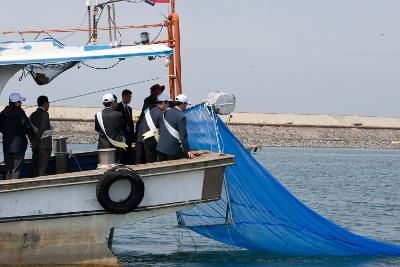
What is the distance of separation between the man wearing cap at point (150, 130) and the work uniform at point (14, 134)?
147 centimetres

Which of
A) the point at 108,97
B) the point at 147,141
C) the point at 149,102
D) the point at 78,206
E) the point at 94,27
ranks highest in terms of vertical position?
the point at 94,27

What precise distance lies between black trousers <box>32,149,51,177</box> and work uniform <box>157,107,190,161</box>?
55.8 inches

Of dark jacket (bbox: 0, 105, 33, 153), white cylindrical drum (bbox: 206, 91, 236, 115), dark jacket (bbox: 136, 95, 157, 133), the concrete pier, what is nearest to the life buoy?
dark jacket (bbox: 0, 105, 33, 153)

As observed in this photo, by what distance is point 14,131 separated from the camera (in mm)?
A: 12438

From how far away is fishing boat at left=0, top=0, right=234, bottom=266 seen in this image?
1171cm

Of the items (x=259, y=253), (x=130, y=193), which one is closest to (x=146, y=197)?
(x=130, y=193)

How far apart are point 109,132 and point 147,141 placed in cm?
55

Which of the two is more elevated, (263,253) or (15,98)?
(15,98)

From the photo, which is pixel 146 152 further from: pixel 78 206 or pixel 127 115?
pixel 78 206

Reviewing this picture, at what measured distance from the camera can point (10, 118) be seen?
12.4 metres

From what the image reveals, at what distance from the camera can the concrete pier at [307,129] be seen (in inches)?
4090

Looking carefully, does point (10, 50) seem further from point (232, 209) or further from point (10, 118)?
point (232, 209)

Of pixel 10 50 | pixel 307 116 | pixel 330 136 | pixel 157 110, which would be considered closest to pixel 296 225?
pixel 157 110

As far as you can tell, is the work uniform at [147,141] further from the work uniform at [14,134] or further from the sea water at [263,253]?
the sea water at [263,253]
